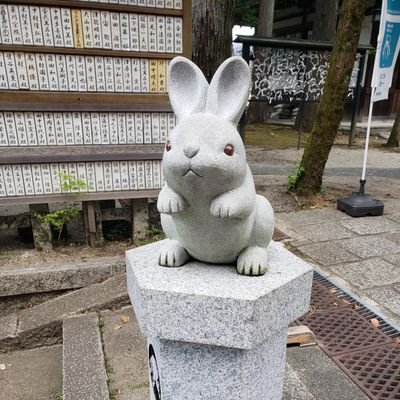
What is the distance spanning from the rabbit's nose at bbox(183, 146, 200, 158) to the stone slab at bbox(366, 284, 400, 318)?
102 inches

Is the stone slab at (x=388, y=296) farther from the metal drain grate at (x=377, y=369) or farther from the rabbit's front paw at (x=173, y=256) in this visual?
the rabbit's front paw at (x=173, y=256)

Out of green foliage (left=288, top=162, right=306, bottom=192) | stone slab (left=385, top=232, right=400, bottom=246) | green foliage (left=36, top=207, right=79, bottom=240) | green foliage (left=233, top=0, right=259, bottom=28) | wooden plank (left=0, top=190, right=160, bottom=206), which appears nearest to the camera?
wooden plank (left=0, top=190, right=160, bottom=206)

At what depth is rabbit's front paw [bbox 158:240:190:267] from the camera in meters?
1.92

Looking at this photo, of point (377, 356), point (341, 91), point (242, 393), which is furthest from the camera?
point (341, 91)

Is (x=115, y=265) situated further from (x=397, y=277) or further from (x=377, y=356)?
(x=397, y=277)

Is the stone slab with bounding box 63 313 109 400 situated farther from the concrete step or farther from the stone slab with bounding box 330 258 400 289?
the stone slab with bounding box 330 258 400 289

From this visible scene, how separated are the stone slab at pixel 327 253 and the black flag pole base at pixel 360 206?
113cm

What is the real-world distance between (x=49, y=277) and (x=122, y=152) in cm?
142

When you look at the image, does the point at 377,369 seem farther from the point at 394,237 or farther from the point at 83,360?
the point at 394,237

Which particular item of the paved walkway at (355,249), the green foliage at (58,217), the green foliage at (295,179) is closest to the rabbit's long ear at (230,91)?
the paved walkway at (355,249)

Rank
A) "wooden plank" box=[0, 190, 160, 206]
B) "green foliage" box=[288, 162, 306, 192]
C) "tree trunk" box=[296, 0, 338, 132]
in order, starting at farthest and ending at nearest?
"tree trunk" box=[296, 0, 338, 132]
"green foliage" box=[288, 162, 306, 192]
"wooden plank" box=[0, 190, 160, 206]

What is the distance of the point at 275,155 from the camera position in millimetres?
10016

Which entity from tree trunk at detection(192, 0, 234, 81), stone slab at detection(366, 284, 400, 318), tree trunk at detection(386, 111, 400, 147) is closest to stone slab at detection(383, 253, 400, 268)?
stone slab at detection(366, 284, 400, 318)

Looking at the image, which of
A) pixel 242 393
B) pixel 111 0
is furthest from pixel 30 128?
pixel 242 393
